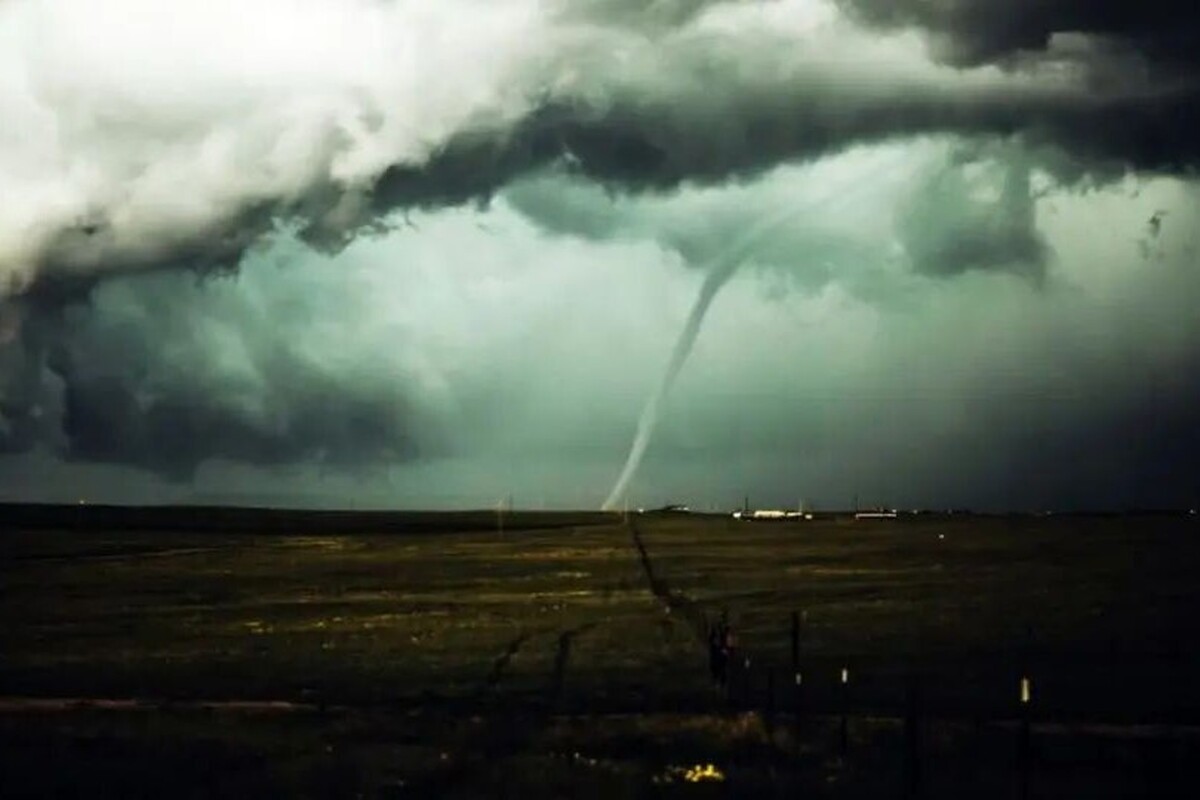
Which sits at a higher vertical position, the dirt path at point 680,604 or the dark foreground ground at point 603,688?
the dirt path at point 680,604

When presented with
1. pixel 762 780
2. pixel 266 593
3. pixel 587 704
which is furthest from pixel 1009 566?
pixel 762 780

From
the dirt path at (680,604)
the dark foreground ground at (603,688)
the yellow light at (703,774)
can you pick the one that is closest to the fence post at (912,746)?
the dark foreground ground at (603,688)

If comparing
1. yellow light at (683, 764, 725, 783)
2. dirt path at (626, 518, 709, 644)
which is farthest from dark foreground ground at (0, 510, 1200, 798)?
dirt path at (626, 518, 709, 644)

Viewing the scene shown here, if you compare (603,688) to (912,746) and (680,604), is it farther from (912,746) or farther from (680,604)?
(680,604)

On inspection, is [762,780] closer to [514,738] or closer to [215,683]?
[514,738]

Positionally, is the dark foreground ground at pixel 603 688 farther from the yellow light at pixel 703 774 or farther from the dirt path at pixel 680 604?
the dirt path at pixel 680 604

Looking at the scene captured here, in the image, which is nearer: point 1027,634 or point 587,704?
point 587,704

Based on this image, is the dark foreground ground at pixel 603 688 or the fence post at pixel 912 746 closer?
Answer: the fence post at pixel 912 746

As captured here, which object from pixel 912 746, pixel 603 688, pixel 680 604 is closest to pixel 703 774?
pixel 912 746
